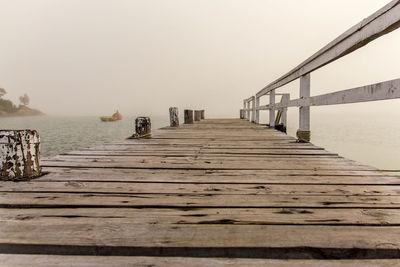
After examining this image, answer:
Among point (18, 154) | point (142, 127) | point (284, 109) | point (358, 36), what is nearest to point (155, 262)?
point (18, 154)

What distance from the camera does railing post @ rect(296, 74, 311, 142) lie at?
3.97 m

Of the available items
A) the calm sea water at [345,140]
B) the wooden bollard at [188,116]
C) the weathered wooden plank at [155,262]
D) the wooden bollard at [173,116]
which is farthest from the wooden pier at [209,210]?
the calm sea water at [345,140]

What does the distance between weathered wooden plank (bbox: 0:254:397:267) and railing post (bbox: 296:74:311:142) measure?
333 cm

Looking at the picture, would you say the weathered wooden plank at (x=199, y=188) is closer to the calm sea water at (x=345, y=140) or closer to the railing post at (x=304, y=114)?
the railing post at (x=304, y=114)

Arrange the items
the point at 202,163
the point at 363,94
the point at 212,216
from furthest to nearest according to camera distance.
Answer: the point at 202,163, the point at 363,94, the point at 212,216

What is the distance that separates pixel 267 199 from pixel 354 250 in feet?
1.85

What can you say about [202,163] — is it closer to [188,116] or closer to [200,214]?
[200,214]

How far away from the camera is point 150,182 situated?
184 cm

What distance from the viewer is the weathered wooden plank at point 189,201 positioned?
140 cm

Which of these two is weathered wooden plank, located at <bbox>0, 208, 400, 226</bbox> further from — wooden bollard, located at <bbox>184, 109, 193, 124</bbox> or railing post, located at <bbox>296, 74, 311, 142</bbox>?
wooden bollard, located at <bbox>184, 109, 193, 124</bbox>

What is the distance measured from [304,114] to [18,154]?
3.78 m

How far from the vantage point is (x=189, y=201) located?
1456 millimetres

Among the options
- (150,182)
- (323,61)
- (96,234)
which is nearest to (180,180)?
(150,182)

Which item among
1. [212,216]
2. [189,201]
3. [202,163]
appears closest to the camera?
[212,216]
